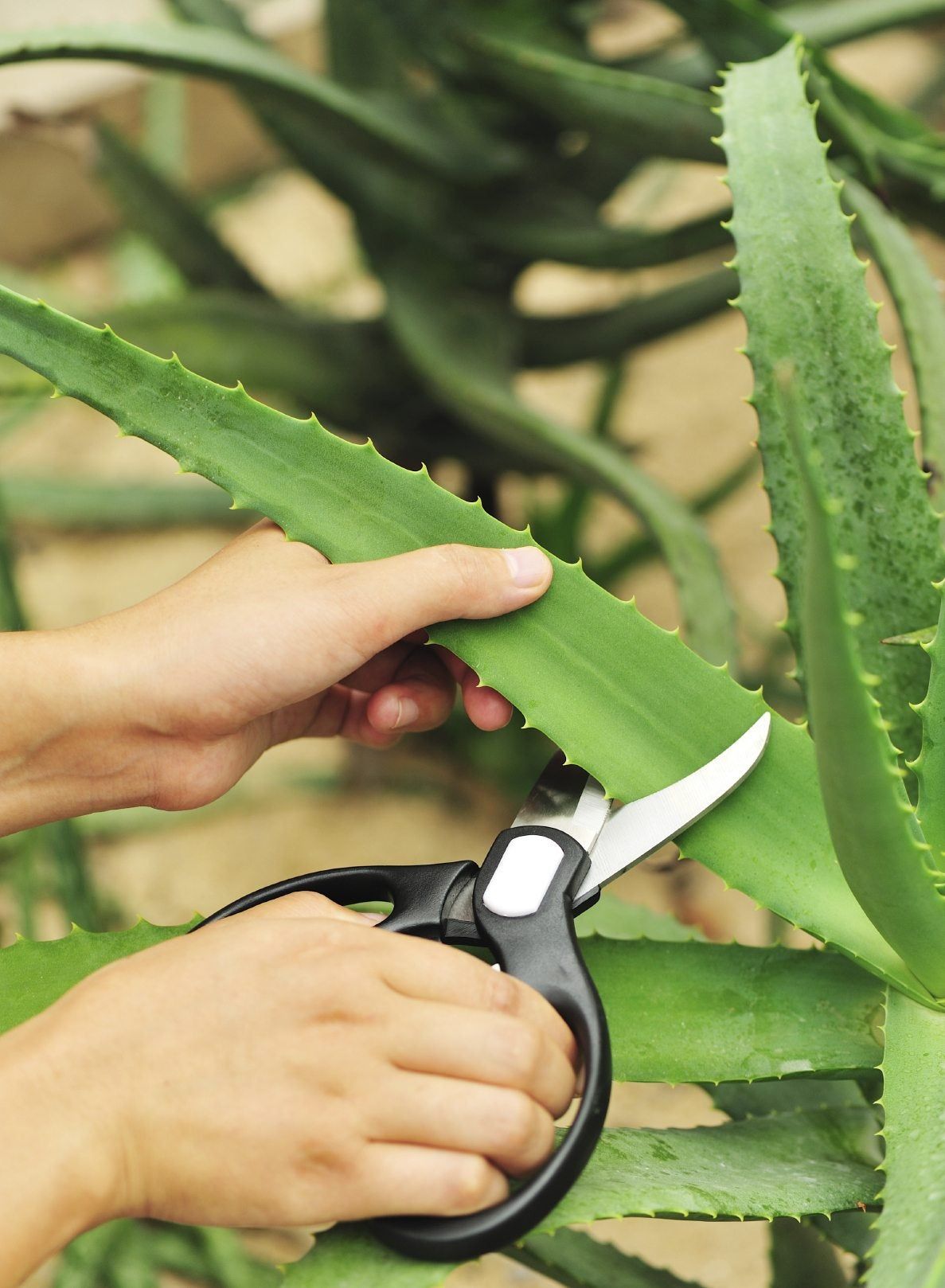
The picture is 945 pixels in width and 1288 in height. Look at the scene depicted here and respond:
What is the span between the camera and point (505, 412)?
37.1 inches

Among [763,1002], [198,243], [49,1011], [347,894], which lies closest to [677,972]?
[763,1002]

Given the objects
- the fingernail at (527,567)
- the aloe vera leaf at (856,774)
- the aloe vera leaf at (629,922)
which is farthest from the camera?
the aloe vera leaf at (629,922)

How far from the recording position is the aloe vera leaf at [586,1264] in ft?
2.10

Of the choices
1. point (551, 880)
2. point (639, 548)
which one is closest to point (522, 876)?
point (551, 880)

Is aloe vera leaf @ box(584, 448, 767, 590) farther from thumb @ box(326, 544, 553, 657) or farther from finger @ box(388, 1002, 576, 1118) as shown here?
finger @ box(388, 1002, 576, 1118)

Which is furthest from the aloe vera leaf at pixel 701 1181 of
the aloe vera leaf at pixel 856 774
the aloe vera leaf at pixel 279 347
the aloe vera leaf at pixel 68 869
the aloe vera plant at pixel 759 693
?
the aloe vera leaf at pixel 279 347

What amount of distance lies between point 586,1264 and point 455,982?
299mm

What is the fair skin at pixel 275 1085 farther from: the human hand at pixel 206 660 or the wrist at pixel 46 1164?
the human hand at pixel 206 660

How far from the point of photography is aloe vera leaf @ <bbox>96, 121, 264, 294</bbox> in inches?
44.1

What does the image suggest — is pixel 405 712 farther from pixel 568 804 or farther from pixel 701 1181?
pixel 701 1181

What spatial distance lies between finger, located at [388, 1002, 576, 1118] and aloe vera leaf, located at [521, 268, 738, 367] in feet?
2.60

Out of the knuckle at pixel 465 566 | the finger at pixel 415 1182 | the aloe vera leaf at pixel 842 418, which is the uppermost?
the aloe vera leaf at pixel 842 418

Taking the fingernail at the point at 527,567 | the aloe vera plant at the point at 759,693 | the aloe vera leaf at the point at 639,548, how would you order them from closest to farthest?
the aloe vera plant at the point at 759,693
the fingernail at the point at 527,567
the aloe vera leaf at the point at 639,548

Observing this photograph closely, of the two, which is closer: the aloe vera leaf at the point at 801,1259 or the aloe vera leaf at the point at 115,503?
the aloe vera leaf at the point at 801,1259
